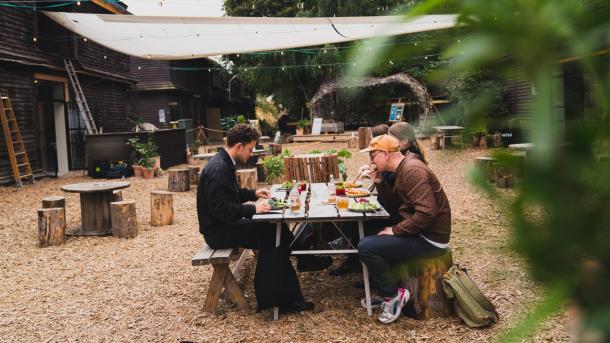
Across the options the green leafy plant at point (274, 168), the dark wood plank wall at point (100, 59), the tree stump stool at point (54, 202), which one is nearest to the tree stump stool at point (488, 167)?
the tree stump stool at point (54, 202)

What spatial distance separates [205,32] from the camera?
11.0m

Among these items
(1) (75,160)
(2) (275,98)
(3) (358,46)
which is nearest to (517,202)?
(3) (358,46)

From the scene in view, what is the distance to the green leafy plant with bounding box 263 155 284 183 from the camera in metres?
10.6

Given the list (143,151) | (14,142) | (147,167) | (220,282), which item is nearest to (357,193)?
(220,282)

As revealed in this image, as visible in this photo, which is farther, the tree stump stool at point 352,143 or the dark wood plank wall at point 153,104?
the dark wood plank wall at point 153,104

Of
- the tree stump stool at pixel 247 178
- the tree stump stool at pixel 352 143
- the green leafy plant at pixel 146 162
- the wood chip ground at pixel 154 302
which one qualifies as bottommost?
the wood chip ground at pixel 154 302

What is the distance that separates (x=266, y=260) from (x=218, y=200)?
0.65 m

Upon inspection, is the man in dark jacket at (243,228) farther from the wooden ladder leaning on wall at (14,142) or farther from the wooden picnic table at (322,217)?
the wooden ladder leaning on wall at (14,142)

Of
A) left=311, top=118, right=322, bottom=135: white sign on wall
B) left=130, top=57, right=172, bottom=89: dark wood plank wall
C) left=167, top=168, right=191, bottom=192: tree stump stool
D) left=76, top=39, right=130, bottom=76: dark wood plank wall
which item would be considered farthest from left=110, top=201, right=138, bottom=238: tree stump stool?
left=130, top=57, right=172, bottom=89: dark wood plank wall

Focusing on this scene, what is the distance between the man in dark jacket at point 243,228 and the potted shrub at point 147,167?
9.41 metres

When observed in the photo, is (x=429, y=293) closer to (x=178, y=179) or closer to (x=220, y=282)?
(x=220, y=282)

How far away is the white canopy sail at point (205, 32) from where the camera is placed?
10.4 meters

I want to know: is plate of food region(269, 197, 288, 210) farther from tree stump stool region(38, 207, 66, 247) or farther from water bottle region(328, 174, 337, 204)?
tree stump stool region(38, 207, 66, 247)

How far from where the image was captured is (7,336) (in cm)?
412
